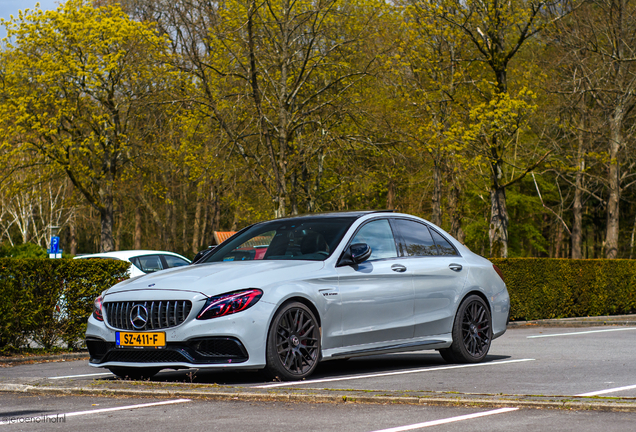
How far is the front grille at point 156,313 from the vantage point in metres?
7.97

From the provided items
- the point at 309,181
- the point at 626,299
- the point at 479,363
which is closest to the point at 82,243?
the point at 309,181

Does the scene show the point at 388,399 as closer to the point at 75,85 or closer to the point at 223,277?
the point at 223,277

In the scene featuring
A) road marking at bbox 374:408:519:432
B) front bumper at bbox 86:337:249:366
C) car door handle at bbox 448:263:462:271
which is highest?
car door handle at bbox 448:263:462:271

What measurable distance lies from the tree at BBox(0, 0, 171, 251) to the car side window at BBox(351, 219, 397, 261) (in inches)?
1163

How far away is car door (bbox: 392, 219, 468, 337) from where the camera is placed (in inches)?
383

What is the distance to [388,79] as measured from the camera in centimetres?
2952

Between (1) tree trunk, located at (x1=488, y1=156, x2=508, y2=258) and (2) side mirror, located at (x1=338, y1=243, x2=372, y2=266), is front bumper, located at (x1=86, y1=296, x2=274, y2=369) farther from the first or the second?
(1) tree trunk, located at (x1=488, y1=156, x2=508, y2=258)

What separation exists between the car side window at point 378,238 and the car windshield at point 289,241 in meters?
0.19

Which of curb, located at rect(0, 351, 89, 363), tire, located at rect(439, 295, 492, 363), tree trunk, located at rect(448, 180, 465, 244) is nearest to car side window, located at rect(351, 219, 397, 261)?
tire, located at rect(439, 295, 492, 363)

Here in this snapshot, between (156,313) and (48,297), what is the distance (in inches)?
203

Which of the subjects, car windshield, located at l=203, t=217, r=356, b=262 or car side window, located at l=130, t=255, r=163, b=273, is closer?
car windshield, located at l=203, t=217, r=356, b=262

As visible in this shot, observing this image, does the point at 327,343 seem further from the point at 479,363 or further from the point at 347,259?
the point at 479,363

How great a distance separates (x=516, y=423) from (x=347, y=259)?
11.4 feet

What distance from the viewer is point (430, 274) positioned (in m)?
9.91
